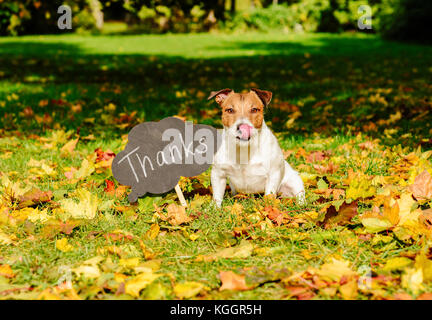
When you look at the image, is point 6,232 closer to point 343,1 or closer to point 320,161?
point 320,161

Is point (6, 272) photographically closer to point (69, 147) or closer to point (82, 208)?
point (82, 208)

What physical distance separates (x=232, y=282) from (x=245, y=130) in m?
0.99

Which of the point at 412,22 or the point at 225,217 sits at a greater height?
the point at 412,22

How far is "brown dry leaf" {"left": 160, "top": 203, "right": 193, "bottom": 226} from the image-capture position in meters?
2.51

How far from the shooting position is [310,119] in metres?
5.74

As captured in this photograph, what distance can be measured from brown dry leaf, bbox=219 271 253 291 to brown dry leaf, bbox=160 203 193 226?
2.23 ft

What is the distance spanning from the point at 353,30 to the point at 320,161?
88.1 feet

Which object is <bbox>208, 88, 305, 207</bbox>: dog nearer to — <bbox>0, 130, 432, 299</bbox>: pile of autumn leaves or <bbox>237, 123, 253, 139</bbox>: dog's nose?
<bbox>237, 123, 253, 139</bbox>: dog's nose

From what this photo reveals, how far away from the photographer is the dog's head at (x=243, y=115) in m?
2.54

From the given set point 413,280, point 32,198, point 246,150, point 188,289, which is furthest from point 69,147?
point 413,280

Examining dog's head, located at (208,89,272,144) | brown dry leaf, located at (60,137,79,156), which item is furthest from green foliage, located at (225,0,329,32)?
dog's head, located at (208,89,272,144)

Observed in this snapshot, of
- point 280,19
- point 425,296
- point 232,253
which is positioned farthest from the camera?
point 280,19

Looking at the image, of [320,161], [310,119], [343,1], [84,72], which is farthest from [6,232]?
[343,1]

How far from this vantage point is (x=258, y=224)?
8.13 feet
